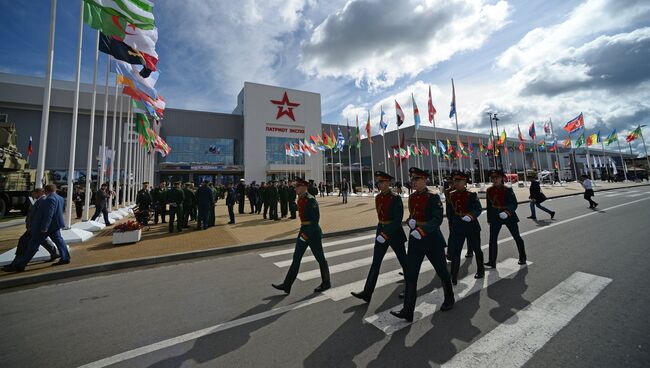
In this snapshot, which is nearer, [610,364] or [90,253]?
[610,364]

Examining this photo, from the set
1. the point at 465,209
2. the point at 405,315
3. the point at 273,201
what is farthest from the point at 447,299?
the point at 273,201

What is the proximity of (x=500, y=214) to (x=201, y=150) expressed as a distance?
172ft

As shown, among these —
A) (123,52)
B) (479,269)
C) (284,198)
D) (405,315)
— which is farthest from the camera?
(284,198)

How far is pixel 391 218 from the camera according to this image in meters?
3.70

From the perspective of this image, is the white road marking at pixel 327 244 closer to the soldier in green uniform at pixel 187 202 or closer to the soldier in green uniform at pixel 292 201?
the soldier in green uniform at pixel 292 201

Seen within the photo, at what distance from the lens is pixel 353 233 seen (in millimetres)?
9281

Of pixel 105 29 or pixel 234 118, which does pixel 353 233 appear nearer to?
pixel 105 29

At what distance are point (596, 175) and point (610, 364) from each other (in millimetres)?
79719

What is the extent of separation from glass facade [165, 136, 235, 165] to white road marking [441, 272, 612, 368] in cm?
5281

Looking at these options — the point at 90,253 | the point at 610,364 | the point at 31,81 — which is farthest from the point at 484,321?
the point at 31,81

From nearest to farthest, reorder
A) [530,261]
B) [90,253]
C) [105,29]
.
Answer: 1. [530,261]
2. [90,253]
3. [105,29]

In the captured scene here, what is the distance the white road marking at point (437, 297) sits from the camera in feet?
10.1

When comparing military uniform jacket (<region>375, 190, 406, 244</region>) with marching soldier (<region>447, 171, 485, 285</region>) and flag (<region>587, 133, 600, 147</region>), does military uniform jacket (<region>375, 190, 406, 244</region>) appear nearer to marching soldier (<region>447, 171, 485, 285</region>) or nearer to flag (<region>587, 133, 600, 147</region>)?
marching soldier (<region>447, 171, 485, 285</region>)

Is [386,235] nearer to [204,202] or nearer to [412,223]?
[412,223]
